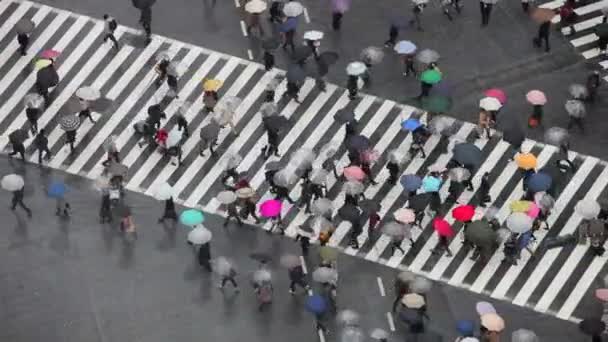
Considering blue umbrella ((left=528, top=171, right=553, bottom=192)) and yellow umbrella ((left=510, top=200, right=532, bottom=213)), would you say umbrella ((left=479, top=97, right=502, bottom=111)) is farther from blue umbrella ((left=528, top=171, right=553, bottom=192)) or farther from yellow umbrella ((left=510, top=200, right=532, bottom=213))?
yellow umbrella ((left=510, top=200, right=532, bottom=213))

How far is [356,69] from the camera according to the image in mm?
61562

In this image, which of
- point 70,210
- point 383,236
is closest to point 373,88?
point 383,236

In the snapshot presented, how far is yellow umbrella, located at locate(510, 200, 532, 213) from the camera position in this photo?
5719 centimetres

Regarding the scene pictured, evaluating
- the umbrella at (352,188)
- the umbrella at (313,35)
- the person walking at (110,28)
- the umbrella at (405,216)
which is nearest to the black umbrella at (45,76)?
the person walking at (110,28)

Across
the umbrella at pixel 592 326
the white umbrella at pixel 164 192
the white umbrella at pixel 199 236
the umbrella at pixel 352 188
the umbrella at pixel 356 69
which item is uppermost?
the white umbrella at pixel 164 192

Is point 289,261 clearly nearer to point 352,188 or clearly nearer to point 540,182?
point 352,188

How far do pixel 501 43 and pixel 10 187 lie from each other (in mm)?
19233

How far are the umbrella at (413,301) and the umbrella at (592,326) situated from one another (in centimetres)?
506

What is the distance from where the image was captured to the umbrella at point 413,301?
53938mm

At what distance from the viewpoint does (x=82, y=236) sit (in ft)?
190

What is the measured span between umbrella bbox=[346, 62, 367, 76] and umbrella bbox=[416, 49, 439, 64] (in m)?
2.08

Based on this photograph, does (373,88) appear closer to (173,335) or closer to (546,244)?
(546,244)

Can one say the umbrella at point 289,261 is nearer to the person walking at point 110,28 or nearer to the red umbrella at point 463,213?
the red umbrella at point 463,213

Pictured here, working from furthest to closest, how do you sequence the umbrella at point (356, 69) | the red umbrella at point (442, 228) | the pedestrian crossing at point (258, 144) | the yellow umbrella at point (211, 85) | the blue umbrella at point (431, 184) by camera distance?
the umbrella at point (356, 69)
the yellow umbrella at point (211, 85)
the blue umbrella at point (431, 184)
the pedestrian crossing at point (258, 144)
the red umbrella at point (442, 228)
